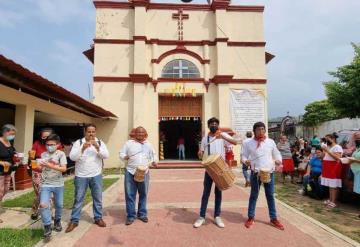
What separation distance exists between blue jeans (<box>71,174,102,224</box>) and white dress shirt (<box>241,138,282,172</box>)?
279cm

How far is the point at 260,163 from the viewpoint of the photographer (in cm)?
574

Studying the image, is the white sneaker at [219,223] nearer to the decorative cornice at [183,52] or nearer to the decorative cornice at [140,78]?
the decorative cornice at [140,78]

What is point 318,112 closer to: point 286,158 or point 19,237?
point 286,158

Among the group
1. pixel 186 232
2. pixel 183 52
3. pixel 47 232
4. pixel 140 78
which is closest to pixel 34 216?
pixel 47 232

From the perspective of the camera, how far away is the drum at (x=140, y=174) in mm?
5734

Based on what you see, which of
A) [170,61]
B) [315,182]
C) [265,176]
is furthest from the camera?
[170,61]

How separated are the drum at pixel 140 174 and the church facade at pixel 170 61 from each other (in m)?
12.0

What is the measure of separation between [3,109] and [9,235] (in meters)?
9.85

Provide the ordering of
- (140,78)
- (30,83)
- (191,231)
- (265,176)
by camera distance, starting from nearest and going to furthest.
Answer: (191,231)
(265,176)
(30,83)
(140,78)

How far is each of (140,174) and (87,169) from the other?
3.04ft

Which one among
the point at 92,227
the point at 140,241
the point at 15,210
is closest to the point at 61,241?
the point at 92,227

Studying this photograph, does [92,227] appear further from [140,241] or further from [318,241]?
[318,241]

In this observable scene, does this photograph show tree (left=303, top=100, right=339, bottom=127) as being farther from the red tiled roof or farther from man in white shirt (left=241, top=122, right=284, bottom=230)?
man in white shirt (left=241, top=122, right=284, bottom=230)

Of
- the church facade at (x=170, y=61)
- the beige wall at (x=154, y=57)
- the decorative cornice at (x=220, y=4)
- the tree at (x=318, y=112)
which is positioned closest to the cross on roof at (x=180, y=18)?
the church facade at (x=170, y=61)
